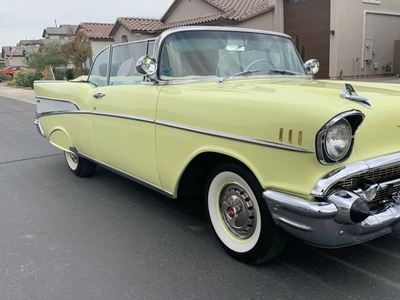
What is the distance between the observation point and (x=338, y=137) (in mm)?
2318

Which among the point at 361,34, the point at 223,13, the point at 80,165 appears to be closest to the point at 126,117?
the point at 80,165

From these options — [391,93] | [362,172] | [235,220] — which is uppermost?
[391,93]

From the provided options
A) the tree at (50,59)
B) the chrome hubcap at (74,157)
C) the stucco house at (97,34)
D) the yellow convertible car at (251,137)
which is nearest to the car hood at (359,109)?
the yellow convertible car at (251,137)

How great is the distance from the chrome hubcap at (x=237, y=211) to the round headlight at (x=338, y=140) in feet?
2.41

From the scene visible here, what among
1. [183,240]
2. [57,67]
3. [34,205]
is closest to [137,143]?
[183,240]

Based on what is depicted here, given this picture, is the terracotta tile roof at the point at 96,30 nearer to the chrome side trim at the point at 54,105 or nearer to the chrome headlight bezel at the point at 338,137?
the chrome side trim at the point at 54,105

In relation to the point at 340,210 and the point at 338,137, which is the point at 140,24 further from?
the point at 340,210

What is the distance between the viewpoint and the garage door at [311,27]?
15.9 m

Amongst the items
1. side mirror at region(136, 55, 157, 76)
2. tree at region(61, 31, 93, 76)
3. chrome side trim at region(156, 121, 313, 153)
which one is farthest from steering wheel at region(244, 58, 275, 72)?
tree at region(61, 31, 93, 76)

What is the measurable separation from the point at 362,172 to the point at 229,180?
957 mm

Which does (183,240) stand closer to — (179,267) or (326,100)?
(179,267)

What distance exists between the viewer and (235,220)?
299cm

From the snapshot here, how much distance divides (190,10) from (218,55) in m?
18.8

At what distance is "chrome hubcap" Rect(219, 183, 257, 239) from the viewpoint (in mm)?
2871
